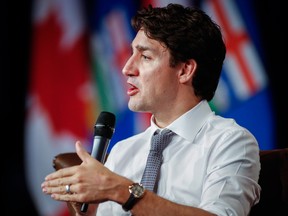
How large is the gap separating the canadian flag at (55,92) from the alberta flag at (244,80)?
1.93ft

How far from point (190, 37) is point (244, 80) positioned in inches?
28.9

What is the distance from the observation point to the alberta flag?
219 centimetres

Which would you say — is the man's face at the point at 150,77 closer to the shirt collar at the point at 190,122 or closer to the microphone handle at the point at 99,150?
the shirt collar at the point at 190,122

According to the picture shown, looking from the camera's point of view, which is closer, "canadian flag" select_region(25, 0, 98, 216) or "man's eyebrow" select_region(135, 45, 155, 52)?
"man's eyebrow" select_region(135, 45, 155, 52)

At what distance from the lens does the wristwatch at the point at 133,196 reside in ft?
3.84

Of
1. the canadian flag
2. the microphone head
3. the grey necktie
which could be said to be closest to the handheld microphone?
the microphone head

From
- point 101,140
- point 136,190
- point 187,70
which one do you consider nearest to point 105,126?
point 101,140

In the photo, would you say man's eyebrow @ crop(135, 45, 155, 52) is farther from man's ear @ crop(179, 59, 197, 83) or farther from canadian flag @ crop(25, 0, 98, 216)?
canadian flag @ crop(25, 0, 98, 216)

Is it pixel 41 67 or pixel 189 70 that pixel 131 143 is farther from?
pixel 41 67

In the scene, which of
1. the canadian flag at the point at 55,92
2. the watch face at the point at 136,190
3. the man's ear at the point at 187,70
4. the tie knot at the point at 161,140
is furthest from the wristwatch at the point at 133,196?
the canadian flag at the point at 55,92

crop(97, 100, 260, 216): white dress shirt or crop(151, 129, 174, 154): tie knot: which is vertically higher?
crop(151, 129, 174, 154): tie knot

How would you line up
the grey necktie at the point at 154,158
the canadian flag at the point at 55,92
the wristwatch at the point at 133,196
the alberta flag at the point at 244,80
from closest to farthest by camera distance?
the wristwatch at the point at 133,196
the grey necktie at the point at 154,158
the alberta flag at the point at 244,80
the canadian flag at the point at 55,92

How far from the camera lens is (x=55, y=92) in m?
2.47

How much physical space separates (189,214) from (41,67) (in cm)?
148
